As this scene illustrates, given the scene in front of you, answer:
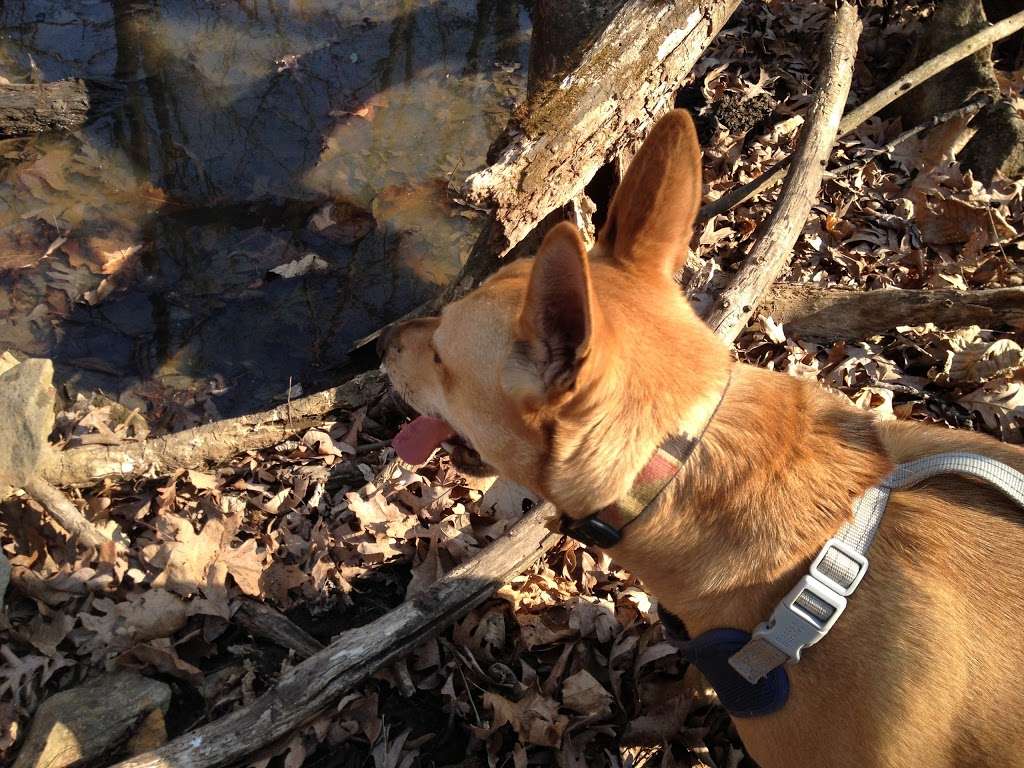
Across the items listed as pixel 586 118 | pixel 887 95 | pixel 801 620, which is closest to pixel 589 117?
pixel 586 118

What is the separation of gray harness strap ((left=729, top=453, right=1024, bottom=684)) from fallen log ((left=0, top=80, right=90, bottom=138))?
801cm

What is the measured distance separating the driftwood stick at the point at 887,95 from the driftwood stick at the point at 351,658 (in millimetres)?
3239

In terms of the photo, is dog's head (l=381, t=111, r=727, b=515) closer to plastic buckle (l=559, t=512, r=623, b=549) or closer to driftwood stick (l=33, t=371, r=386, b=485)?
plastic buckle (l=559, t=512, r=623, b=549)

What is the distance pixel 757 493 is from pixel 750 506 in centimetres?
5

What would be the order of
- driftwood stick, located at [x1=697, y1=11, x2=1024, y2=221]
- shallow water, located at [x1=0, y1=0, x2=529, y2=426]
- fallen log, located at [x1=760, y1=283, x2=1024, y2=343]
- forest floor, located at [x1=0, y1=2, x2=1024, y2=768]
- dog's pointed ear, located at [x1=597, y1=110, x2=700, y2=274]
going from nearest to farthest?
dog's pointed ear, located at [x1=597, y1=110, x2=700, y2=274] < forest floor, located at [x1=0, y1=2, x2=1024, y2=768] < fallen log, located at [x1=760, y1=283, x2=1024, y2=343] < driftwood stick, located at [x1=697, y1=11, x2=1024, y2=221] < shallow water, located at [x1=0, y1=0, x2=529, y2=426]

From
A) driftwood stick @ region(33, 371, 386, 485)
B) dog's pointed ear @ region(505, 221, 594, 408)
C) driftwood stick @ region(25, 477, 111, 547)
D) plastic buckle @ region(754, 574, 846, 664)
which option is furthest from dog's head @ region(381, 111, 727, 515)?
driftwood stick @ region(25, 477, 111, 547)

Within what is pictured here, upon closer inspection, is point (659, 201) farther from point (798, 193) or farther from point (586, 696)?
point (798, 193)

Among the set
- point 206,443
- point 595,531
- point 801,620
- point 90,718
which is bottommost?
point 90,718

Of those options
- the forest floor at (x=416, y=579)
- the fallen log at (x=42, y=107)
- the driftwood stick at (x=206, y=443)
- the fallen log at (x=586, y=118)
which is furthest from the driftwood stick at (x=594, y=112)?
the fallen log at (x=42, y=107)

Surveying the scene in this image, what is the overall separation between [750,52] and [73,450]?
7.07 m

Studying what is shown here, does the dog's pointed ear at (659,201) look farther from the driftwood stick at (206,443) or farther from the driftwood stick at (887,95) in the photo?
the driftwood stick at (887,95)

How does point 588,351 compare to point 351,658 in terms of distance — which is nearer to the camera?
point 588,351

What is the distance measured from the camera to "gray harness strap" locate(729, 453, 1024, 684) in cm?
223

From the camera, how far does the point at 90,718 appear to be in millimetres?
3328
